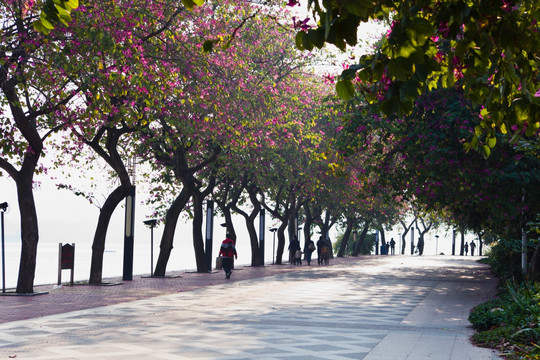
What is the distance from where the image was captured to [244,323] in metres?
12.9

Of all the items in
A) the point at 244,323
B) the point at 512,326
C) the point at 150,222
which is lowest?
the point at 244,323

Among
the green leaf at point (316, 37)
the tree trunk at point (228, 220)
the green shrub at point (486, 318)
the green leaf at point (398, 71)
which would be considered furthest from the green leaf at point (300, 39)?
the tree trunk at point (228, 220)

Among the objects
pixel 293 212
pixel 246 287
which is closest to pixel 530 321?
pixel 246 287

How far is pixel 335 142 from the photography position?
789 inches

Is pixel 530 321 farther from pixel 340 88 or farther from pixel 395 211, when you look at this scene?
pixel 395 211

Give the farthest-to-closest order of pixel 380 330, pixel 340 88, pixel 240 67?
A: pixel 240 67, pixel 380 330, pixel 340 88

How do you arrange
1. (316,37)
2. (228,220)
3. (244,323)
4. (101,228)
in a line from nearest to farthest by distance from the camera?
1. (316,37)
2. (244,323)
3. (101,228)
4. (228,220)

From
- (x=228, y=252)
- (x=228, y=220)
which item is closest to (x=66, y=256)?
(x=228, y=252)

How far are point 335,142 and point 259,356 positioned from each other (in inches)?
450

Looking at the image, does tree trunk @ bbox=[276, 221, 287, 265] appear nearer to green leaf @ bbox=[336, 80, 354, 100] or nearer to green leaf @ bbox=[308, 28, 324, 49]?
green leaf @ bbox=[336, 80, 354, 100]

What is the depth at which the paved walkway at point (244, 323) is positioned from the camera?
32.0ft

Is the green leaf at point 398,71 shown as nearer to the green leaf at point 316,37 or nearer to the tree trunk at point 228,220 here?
the green leaf at point 316,37

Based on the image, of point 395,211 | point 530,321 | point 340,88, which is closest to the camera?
point 340,88

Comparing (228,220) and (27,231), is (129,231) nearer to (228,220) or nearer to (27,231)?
(27,231)
